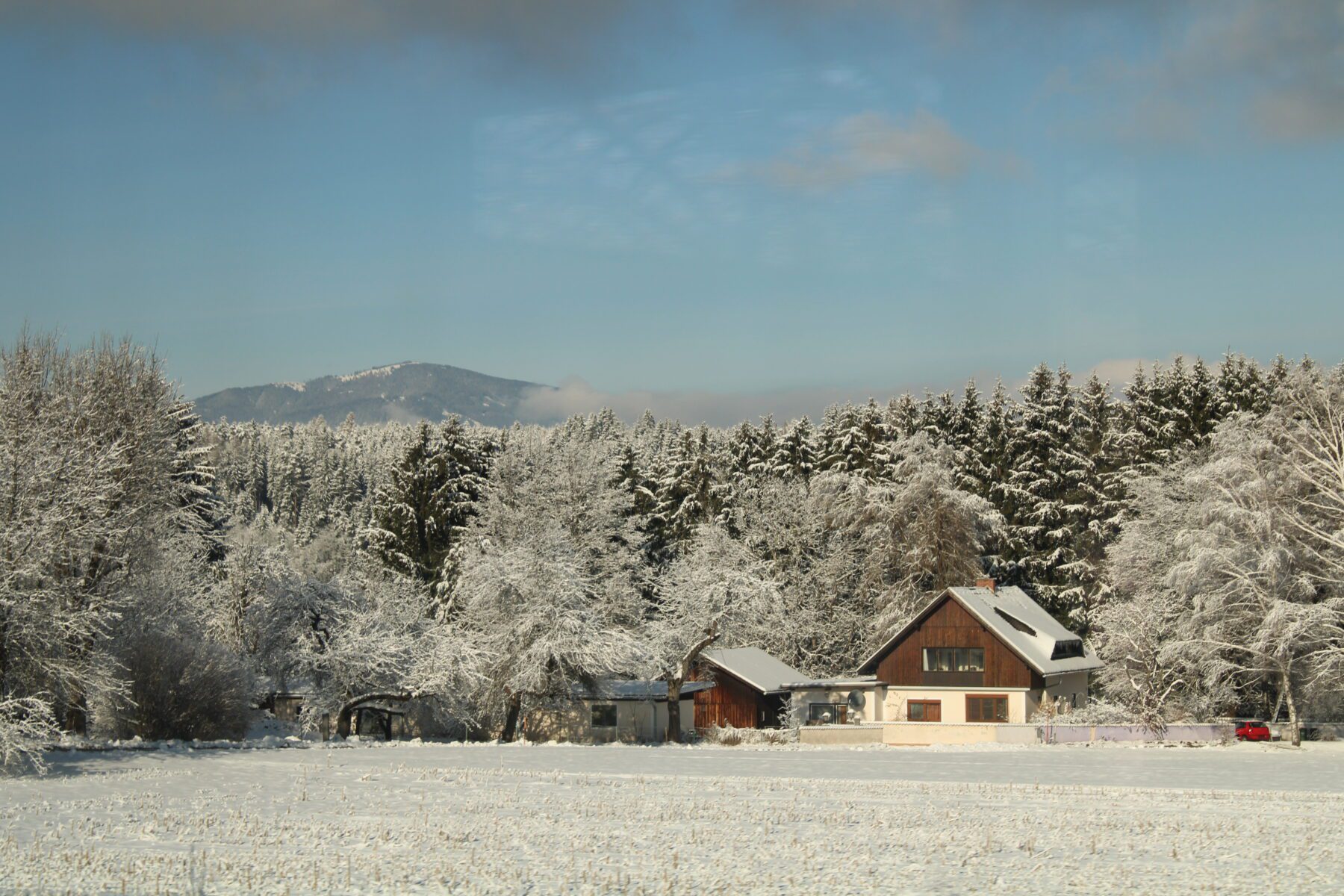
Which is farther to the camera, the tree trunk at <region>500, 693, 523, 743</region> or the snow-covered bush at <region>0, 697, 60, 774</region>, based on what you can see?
the tree trunk at <region>500, 693, 523, 743</region>

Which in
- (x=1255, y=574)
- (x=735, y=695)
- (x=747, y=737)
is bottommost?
(x=747, y=737)

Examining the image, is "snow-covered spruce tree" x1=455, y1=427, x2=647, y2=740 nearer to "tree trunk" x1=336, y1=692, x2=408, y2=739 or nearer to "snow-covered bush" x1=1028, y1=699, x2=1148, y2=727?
"tree trunk" x1=336, y1=692, x2=408, y2=739

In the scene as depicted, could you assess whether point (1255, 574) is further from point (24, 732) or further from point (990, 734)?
point (24, 732)

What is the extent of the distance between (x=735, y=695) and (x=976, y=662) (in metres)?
12.1

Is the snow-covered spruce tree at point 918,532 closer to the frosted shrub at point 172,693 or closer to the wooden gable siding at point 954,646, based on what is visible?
the wooden gable siding at point 954,646

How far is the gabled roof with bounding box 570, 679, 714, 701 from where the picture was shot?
2105 inches

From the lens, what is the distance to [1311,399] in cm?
4925

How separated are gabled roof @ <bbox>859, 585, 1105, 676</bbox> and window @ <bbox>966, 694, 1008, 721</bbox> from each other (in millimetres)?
2798

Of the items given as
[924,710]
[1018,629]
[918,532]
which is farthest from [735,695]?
[1018,629]

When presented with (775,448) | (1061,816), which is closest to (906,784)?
(1061,816)

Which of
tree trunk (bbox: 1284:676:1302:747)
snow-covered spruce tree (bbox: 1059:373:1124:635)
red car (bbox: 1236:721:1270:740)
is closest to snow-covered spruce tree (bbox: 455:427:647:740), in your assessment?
snow-covered spruce tree (bbox: 1059:373:1124:635)

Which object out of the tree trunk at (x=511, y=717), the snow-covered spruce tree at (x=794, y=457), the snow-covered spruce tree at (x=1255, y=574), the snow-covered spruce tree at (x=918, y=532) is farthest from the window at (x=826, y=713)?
the snow-covered spruce tree at (x=1255, y=574)

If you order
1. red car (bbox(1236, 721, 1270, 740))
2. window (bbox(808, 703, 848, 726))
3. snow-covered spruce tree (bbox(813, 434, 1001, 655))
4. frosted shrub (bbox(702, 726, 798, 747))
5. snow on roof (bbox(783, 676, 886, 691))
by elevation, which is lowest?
frosted shrub (bbox(702, 726, 798, 747))

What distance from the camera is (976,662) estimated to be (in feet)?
198
